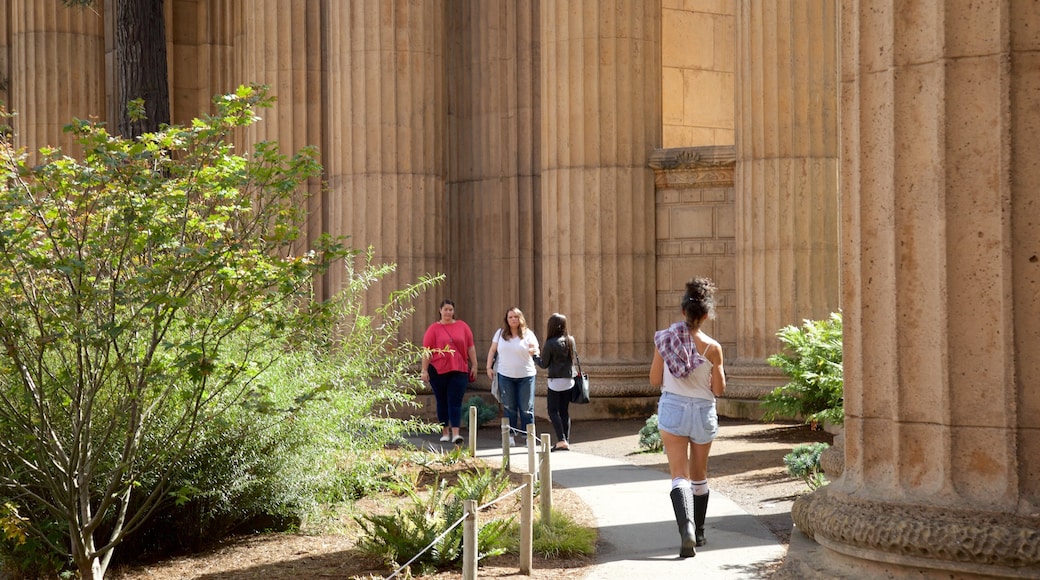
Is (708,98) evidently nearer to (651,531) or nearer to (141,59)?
(141,59)

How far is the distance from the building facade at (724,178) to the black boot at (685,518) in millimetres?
1726

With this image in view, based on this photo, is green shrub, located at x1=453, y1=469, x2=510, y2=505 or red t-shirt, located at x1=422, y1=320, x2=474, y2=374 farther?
red t-shirt, located at x1=422, y1=320, x2=474, y2=374

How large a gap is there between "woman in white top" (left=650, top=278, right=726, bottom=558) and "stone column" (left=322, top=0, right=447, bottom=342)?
11246 millimetres

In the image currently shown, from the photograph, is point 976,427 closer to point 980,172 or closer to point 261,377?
point 980,172

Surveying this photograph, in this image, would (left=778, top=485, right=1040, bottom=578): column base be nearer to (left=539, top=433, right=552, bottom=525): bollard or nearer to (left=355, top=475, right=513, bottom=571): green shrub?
(left=355, top=475, right=513, bottom=571): green shrub

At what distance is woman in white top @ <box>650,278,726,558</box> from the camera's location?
26.9 feet

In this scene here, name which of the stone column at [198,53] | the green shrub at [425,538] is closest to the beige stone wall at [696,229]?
the green shrub at [425,538]

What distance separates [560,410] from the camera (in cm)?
1428

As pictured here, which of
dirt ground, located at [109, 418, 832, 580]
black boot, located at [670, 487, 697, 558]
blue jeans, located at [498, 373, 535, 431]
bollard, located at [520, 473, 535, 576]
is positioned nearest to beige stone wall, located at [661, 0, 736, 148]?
blue jeans, located at [498, 373, 535, 431]

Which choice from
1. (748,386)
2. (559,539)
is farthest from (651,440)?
(559,539)

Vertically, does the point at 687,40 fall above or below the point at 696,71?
above

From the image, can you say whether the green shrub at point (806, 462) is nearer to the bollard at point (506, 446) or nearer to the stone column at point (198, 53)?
the bollard at point (506, 446)

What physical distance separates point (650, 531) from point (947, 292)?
533cm

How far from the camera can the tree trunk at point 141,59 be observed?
19.0 metres
